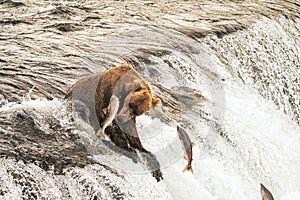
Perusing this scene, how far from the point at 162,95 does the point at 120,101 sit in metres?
1.48

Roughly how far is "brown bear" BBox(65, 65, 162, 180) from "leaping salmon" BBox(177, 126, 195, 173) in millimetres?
496

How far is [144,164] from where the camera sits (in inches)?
181

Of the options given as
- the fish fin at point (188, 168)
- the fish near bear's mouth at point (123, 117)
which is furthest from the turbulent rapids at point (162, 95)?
the fish near bear's mouth at point (123, 117)

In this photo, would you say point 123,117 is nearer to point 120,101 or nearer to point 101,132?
point 120,101

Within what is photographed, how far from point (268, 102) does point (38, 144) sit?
3145 millimetres

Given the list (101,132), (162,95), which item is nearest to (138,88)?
(101,132)

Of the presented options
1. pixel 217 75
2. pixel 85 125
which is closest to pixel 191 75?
pixel 217 75

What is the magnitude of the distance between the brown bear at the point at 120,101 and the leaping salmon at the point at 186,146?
50 cm

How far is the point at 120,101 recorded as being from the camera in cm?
415

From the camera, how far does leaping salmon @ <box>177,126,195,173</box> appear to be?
16.4ft

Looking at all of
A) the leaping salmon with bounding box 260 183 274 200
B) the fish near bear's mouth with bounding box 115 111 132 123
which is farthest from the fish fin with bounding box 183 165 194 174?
the fish near bear's mouth with bounding box 115 111 132 123

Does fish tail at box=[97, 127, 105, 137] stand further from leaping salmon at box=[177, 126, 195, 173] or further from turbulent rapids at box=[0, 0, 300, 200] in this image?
leaping salmon at box=[177, 126, 195, 173]

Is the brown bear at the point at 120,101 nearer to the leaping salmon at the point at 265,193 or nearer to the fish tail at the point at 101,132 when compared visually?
the fish tail at the point at 101,132

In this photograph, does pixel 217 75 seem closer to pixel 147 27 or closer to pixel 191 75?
pixel 191 75
